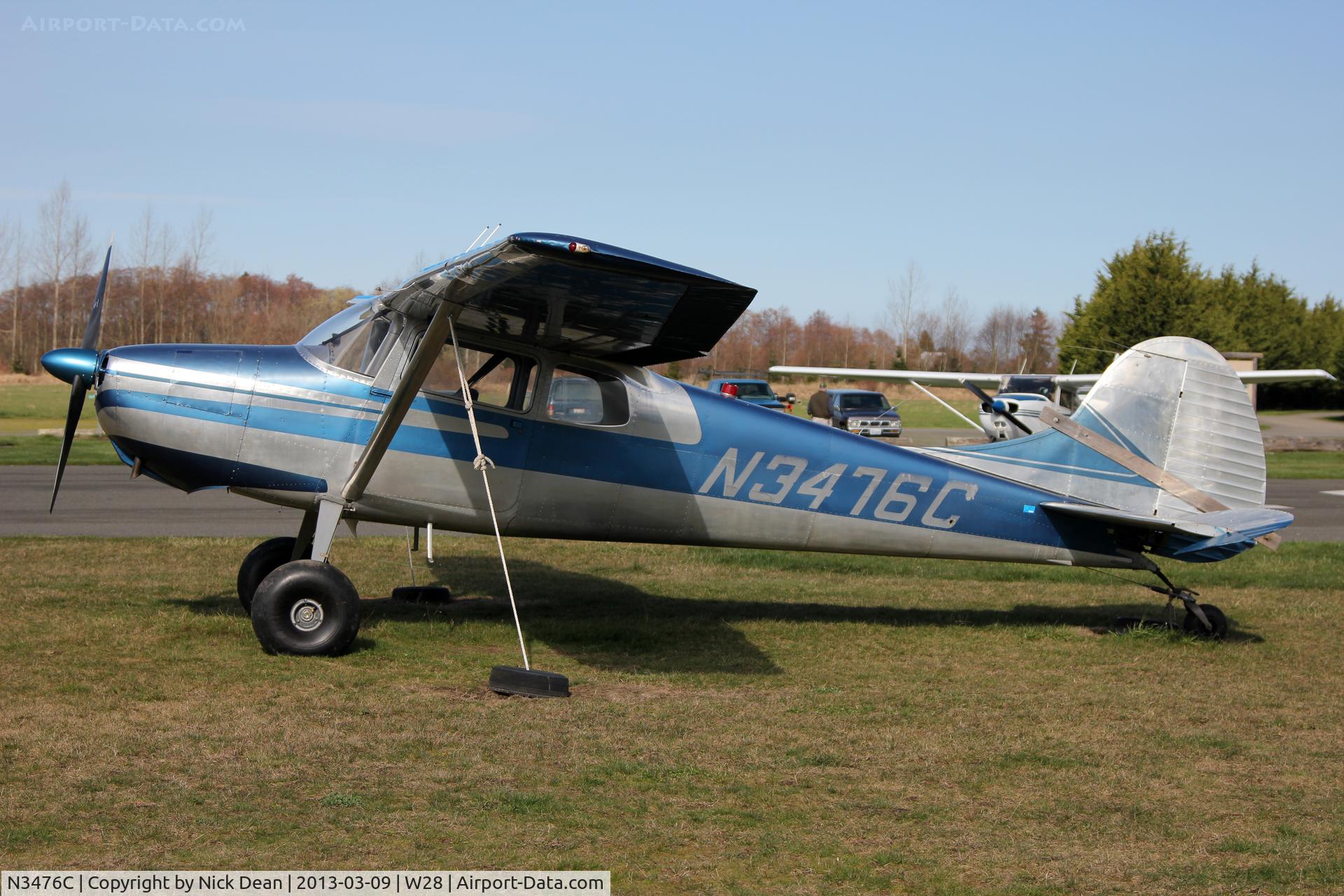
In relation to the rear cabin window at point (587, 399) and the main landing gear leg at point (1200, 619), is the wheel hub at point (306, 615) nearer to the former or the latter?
the rear cabin window at point (587, 399)

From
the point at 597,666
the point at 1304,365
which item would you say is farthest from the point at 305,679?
the point at 1304,365

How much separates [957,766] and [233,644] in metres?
4.96

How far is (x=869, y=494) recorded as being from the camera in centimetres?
895

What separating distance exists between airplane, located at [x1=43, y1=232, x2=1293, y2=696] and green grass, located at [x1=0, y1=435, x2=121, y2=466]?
14.3 m

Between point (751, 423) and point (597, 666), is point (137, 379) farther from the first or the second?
point (751, 423)

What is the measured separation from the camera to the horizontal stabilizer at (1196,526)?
833 cm

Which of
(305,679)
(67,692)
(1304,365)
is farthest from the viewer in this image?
(1304,365)

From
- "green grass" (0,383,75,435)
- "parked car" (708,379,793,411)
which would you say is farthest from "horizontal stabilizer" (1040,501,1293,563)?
"parked car" (708,379,793,411)

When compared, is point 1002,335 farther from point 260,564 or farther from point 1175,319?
point 260,564

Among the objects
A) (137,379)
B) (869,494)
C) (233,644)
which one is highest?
(137,379)

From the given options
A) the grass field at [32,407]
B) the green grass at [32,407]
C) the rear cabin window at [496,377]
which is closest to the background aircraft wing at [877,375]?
the rear cabin window at [496,377]

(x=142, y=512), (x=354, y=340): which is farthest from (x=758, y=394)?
(x=354, y=340)

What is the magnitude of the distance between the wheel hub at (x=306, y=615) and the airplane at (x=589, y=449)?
2 centimetres

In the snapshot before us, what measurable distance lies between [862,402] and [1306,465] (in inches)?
550
